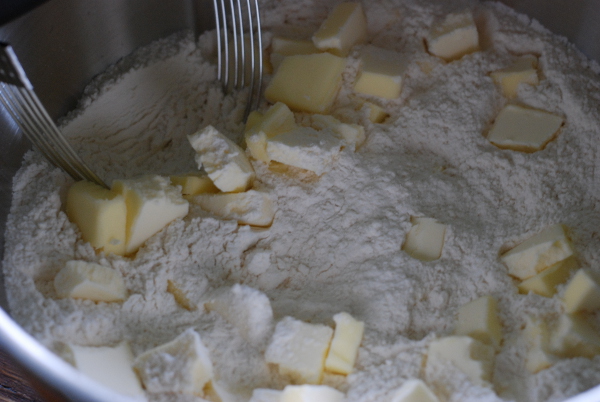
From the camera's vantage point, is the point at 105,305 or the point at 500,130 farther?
the point at 500,130

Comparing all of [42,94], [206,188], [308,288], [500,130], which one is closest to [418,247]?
A: [308,288]

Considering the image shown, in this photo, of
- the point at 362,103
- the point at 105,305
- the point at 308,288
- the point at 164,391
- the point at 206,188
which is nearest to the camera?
the point at 164,391

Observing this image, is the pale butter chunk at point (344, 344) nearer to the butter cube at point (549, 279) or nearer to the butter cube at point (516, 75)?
the butter cube at point (549, 279)

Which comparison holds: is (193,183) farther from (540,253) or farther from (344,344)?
(540,253)

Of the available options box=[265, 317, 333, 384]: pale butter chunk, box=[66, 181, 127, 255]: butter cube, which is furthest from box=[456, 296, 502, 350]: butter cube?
box=[66, 181, 127, 255]: butter cube

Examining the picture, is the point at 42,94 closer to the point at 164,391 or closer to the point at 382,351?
the point at 164,391

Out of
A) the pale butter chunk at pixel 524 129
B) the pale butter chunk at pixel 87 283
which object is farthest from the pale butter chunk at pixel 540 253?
the pale butter chunk at pixel 87 283

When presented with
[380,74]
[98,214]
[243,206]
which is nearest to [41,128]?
[98,214]
